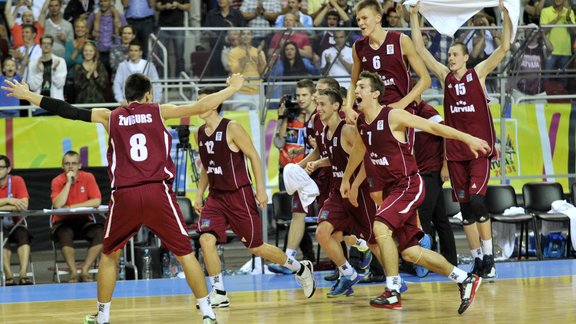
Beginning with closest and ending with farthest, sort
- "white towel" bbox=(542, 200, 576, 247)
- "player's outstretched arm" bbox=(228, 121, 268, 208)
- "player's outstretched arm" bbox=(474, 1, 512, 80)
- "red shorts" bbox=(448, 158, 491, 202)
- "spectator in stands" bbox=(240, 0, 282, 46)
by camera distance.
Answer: "player's outstretched arm" bbox=(228, 121, 268, 208) → "player's outstretched arm" bbox=(474, 1, 512, 80) → "red shorts" bbox=(448, 158, 491, 202) → "white towel" bbox=(542, 200, 576, 247) → "spectator in stands" bbox=(240, 0, 282, 46)

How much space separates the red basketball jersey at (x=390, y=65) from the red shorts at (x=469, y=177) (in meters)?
1.04

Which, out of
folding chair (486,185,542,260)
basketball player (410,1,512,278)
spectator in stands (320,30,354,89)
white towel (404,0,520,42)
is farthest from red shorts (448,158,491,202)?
spectator in stands (320,30,354,89)

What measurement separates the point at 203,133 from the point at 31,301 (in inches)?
93.0

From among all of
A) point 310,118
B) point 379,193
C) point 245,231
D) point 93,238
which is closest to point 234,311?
point 245,231

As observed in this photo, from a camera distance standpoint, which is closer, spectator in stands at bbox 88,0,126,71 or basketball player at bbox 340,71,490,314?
basketball player at bbox 340,71,490,314

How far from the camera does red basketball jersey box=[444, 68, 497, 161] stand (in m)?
10.5

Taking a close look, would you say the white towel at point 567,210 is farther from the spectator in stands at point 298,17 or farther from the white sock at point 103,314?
the white sock at point 103,314

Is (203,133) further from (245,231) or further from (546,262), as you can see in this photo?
(546,262)

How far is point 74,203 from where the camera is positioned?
12.5 meters

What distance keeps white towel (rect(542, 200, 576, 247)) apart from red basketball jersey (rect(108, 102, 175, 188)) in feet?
23.1

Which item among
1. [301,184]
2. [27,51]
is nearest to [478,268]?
[301,184]

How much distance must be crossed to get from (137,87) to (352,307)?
2.71 m

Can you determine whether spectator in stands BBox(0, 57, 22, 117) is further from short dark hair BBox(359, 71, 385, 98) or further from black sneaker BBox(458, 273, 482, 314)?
black sneaker BBox(458, 273, 482, 314)

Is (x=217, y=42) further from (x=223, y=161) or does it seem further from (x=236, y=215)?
(x=236, y=215)
